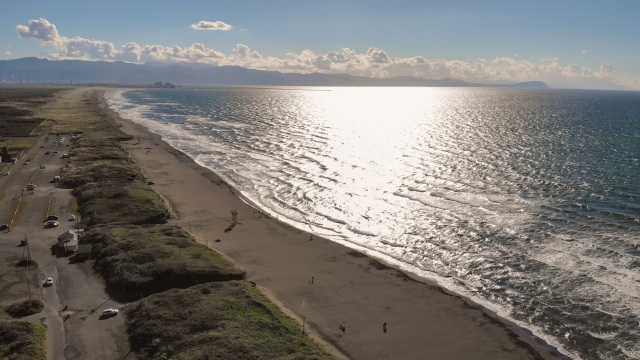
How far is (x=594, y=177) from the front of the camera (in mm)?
86500

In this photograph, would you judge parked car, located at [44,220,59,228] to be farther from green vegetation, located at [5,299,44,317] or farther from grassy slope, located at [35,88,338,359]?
green vegetation, located at [5,299,44,317]

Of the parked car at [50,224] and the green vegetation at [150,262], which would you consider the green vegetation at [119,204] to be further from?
the green vegetation at [150,262]

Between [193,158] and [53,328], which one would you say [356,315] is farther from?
[193,158]

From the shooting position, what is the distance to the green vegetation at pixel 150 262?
4669cm

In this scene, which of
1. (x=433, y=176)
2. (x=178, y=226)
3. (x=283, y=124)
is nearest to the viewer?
(x=178, y=226)

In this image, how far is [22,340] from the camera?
35.2 meters

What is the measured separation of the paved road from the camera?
36750mm

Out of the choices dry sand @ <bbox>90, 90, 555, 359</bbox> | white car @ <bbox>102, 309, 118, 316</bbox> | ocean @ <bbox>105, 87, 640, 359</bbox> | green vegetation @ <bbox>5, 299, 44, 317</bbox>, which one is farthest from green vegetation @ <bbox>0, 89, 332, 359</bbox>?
ocean @ <bbox>105, 87, 640, 359</bbox>

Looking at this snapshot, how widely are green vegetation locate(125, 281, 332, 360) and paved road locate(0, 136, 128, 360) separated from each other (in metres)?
2.35

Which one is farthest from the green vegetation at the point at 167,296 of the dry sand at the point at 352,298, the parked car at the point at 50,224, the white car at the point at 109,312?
the parked car at the point at 50,224

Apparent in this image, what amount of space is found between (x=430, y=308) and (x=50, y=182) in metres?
77.8

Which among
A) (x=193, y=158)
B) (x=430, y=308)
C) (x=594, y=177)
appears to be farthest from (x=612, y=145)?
(x=193, y=158)

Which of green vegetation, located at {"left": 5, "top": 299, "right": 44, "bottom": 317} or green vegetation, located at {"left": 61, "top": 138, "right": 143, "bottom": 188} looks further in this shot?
green vegetation, located at {"left": 61, "top": 138, "right": 143, "bottom": 188}

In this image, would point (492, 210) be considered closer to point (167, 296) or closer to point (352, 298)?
point (352, 298)
